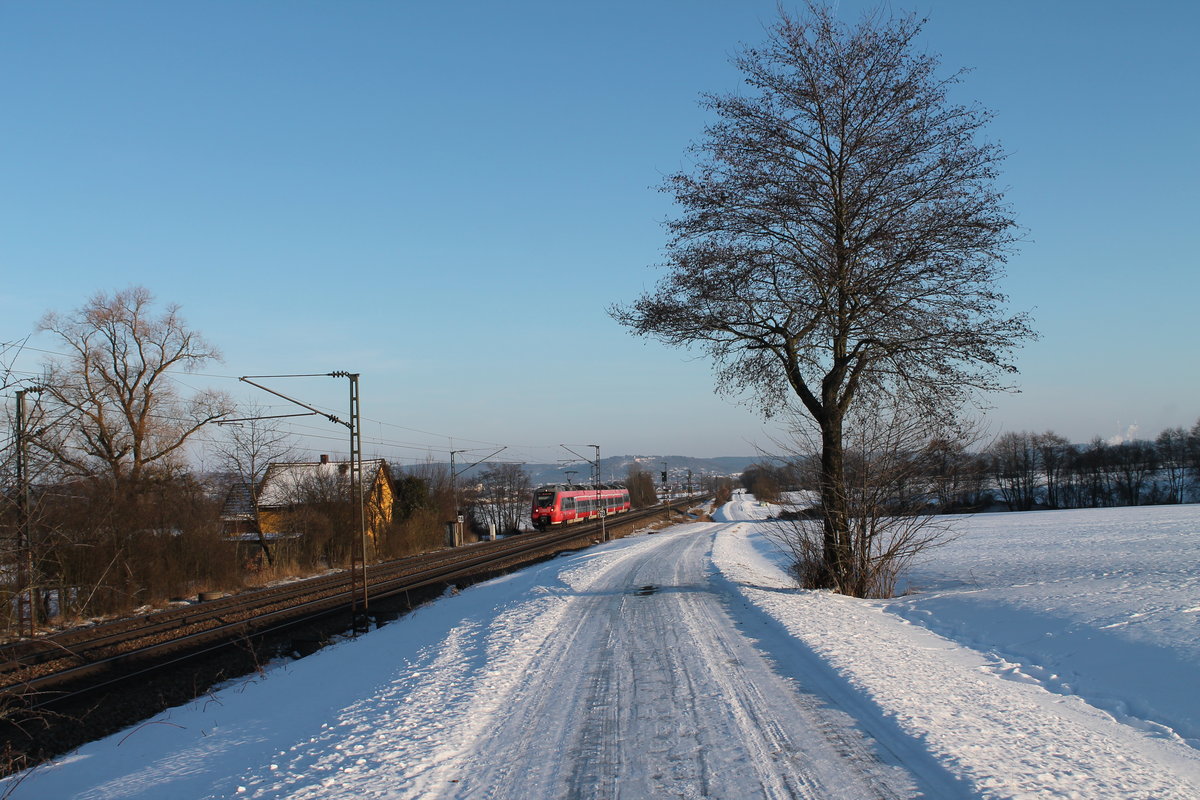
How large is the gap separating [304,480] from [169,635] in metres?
24.9

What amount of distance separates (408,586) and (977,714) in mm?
22293

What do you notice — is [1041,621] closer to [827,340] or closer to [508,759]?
[827,340]

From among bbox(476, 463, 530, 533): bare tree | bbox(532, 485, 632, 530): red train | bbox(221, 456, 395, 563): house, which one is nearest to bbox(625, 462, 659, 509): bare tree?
bbox(476, 463, 530, 533): bare tree

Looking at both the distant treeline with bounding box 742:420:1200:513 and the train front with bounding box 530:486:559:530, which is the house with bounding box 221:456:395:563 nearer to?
the train front with bounding box 530:486:559:530

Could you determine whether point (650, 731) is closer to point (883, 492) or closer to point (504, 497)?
point (883, 492)

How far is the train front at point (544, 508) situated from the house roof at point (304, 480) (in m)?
16.9

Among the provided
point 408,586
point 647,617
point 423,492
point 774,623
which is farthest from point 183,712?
point 423,492

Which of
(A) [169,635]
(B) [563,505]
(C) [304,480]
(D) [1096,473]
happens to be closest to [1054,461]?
(D) [1096,473]

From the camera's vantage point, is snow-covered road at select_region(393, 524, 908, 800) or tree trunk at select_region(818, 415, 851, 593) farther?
tree trunk at select_region(818, 415, 851, 593)

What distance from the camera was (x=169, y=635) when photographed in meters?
17.6

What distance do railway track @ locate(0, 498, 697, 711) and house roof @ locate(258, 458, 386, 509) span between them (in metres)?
10.4

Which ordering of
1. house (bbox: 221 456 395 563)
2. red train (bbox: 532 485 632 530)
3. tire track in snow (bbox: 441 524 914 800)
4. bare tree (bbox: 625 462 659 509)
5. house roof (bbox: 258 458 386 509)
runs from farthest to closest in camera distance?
bare tree (bbox: 625 462 659 509)
red train (bbox: 532 485 632 530)
house roof (bbox: 258 458 386 509)
house (bbox: 221 456 395 563)
tire track in snow (bbox: 441 524 914 800)

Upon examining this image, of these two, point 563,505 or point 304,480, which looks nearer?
point 304,480

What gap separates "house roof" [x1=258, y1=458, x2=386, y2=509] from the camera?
40.6 m
